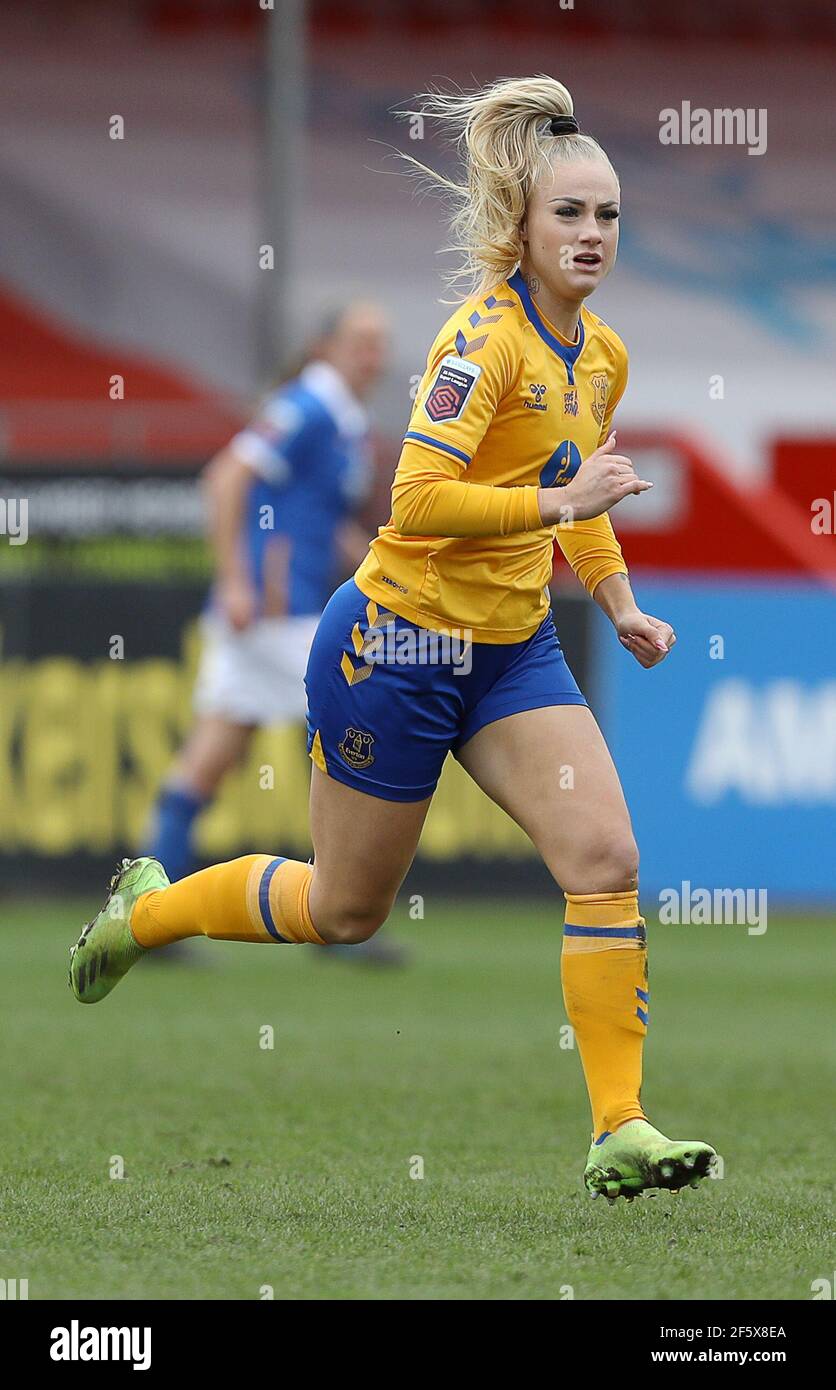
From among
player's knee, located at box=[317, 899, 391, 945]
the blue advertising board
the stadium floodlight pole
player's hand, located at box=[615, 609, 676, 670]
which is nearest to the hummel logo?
player's hand, located at box=[615, 609, 676, 670]

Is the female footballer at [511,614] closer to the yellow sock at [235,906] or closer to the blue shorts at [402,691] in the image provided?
the blue shorts at [402,691]

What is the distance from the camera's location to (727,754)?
10.6 metres

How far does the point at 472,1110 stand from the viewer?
5707mm

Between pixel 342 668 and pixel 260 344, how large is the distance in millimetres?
9074

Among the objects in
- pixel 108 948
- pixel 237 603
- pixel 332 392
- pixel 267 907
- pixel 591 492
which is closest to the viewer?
pixel 591 492

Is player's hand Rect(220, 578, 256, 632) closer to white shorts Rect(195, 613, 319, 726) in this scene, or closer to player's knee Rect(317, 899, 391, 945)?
white shorts Rect(195, 613, 319, 726)

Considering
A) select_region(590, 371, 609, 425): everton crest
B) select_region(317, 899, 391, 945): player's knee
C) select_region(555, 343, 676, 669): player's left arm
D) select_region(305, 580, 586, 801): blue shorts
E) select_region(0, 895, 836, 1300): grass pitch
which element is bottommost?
select_region(0, 895, 836, 1300): grass pitch

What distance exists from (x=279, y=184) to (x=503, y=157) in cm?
938

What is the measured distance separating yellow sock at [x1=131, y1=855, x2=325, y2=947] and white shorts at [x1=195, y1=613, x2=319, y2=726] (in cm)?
351

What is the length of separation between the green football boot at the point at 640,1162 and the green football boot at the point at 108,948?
1239mm

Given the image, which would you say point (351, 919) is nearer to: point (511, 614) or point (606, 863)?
point (606, 863)

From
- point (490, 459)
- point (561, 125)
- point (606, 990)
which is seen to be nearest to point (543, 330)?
point (490, 459)

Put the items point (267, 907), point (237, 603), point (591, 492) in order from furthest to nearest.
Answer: point (237, 603) < point (267, 907) < point (591, 492)

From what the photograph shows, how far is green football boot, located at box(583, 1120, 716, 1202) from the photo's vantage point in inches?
161
